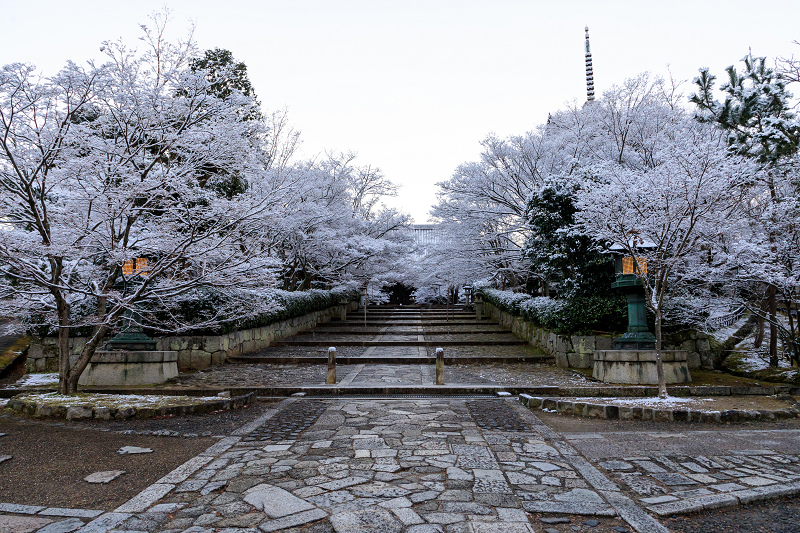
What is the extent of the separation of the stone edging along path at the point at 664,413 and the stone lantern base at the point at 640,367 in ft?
6.61

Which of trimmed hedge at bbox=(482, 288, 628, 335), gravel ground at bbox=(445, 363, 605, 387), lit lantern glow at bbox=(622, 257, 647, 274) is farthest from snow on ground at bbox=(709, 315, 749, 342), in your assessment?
lit lantern glow at bbox=(622, 257, 647, 274)

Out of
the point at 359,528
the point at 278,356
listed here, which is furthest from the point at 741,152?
the point at 278,356

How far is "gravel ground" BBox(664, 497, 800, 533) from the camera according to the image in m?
3.10

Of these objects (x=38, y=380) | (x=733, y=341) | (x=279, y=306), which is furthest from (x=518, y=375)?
(x=38, y=380)

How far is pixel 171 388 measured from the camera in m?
7.95

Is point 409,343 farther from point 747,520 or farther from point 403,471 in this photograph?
point 747,520

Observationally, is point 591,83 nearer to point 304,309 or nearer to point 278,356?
point 304,309

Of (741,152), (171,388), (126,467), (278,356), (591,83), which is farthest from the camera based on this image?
(591,83)

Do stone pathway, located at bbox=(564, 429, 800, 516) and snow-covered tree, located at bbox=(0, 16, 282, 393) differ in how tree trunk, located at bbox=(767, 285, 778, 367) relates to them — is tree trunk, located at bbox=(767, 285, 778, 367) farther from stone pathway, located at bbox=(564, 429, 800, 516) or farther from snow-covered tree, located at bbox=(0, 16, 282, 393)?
snow-covered tree, located at bbox=(0, 16, 282, 393)

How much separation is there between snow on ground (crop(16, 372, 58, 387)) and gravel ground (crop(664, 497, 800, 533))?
9.72 m

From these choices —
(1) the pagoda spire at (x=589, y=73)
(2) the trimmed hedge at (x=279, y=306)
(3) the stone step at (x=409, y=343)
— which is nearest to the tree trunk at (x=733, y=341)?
(3) the stone step at (x=409, y=343)

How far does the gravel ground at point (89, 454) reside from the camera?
3.65 m

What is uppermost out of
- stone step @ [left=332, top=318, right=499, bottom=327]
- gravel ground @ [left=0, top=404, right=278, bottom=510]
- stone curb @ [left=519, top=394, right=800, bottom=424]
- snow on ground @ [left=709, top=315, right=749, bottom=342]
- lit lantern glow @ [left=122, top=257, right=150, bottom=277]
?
lit lantern glow @ [left=122, top=257, right=150, bottom=277]

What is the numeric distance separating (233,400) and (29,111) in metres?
4.40
